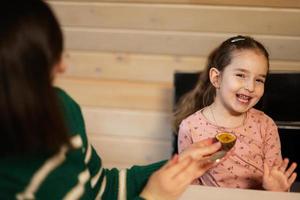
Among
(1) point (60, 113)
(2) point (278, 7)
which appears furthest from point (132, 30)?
(1) point (60, 113)

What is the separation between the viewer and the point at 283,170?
39.9 inches

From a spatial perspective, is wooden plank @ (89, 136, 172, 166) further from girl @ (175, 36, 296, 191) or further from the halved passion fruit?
the halved passion fruit

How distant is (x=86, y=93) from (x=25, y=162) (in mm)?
1311

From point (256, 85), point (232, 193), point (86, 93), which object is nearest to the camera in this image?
point (232, 193)

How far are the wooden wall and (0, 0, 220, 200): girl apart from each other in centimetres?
100

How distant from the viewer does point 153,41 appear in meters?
1.73

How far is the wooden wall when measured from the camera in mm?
1558

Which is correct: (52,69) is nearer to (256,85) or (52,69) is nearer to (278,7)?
(256,85)

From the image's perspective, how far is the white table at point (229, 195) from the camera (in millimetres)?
913

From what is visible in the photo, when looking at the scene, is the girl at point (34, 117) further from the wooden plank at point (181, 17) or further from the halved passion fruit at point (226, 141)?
the wooden plank at point (181, 17)

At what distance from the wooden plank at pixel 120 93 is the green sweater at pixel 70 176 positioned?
37.4 inches

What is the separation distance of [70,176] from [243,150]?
0.60 m

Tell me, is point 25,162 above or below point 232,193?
above

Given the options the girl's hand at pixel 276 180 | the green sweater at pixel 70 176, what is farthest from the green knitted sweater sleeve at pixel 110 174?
the girl's hand at pixel 276 180
